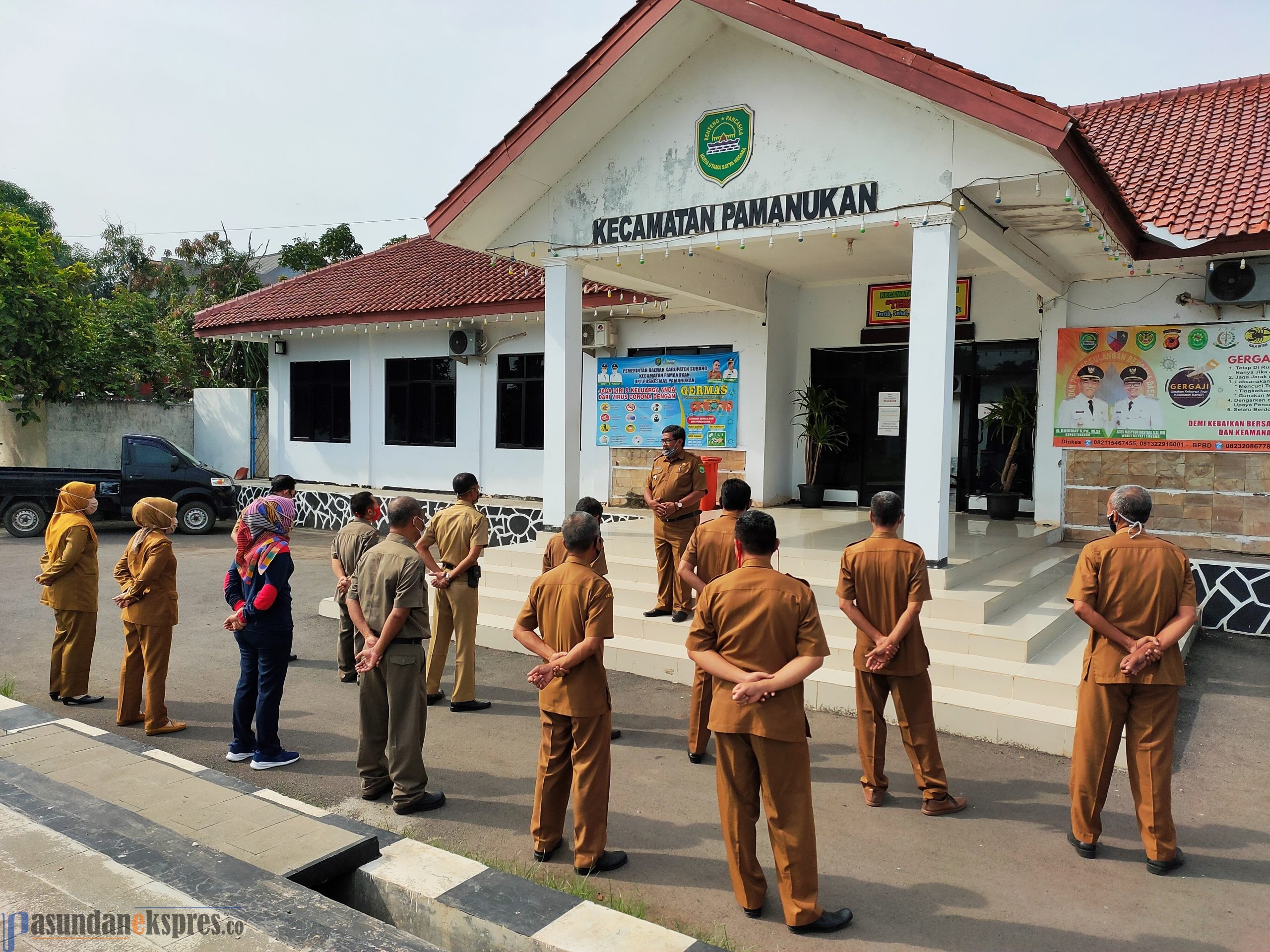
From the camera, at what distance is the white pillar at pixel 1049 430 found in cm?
973

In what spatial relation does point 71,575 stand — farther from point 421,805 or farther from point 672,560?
point 672,560

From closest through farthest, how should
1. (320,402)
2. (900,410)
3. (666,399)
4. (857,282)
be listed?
1. (857,282)
2. (900,410)
3. (666,399)
4. (320,402)

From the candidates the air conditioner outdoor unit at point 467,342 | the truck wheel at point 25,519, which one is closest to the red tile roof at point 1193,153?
the air conditioner outdoor unit at point 467,342

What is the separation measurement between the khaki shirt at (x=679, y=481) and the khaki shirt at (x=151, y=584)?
349 centimetres

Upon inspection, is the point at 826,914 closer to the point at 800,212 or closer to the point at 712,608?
the point at 712,608

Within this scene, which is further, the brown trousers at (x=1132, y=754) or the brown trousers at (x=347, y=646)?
the brown trousers at (x=347, y=646)

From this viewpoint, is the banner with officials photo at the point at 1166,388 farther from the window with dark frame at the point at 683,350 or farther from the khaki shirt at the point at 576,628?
the khaki shirt at the point at 576,628

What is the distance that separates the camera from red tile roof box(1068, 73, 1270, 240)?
7879mm

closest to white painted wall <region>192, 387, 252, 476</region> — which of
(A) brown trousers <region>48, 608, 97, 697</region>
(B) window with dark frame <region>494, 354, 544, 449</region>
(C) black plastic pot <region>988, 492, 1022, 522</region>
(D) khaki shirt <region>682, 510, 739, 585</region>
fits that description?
(B) window with dark frame <region>494, 354, 544, 449</region>

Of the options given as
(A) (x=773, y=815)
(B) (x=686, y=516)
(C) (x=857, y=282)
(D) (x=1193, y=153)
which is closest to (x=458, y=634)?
(B) (x=686, y=516)

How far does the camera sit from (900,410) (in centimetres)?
1148

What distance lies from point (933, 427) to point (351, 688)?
4907 mm

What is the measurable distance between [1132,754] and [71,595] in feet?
21.8

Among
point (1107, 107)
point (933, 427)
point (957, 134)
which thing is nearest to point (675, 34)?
point (957, 134)
